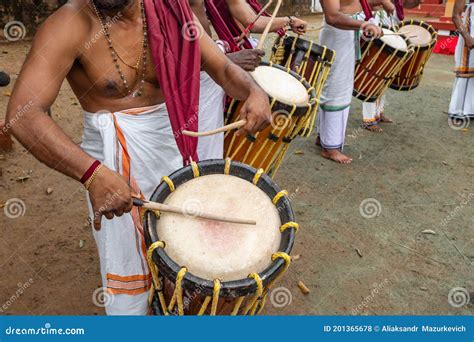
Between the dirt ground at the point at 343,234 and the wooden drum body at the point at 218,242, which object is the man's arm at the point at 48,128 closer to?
the wooden drum body at the point at 218,242

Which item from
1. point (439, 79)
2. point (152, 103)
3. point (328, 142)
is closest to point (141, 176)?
point (152, 103)

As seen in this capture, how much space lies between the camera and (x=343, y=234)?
3.81m

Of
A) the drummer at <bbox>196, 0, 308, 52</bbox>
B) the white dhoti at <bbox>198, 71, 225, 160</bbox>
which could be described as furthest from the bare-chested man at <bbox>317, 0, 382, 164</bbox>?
the white dhoti at <bbox>198, 71, 225, 160</bbox>

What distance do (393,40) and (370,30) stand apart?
47cm

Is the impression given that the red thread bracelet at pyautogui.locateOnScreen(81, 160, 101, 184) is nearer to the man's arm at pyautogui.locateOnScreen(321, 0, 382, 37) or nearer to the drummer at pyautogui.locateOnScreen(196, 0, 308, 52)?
the drummer at pyautogui.locateOnScreen(196, 0, 308, 52)

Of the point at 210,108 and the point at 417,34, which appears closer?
the point at 210,108

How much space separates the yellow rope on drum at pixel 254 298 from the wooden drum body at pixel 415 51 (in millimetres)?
4229

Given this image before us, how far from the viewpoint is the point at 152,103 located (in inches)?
96.3

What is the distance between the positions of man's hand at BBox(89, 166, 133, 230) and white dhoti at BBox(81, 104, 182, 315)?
0.36 meters

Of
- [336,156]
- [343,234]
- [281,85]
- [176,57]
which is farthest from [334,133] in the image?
[176,57]

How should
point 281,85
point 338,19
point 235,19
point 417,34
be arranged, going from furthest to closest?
point 417,34 < point 338,19 < point 235,19 < point 281,85

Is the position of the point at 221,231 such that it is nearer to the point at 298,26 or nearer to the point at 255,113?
the point at 255,113

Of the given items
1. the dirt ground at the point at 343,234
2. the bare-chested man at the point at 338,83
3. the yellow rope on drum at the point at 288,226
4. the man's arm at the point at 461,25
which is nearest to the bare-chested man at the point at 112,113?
the yellow rope on drum at the point at 288,226

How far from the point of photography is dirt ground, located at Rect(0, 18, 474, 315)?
3.09 meters
